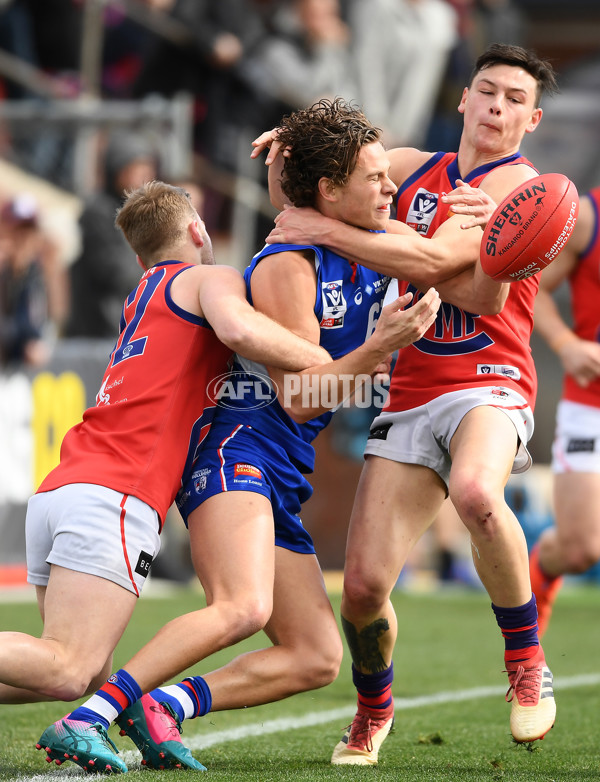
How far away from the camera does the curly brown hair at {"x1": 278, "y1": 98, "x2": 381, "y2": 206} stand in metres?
3.91

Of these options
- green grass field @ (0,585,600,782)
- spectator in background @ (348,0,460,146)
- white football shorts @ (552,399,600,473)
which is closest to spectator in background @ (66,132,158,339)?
green grass field @ (0,585,600,782)

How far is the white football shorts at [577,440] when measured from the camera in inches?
243

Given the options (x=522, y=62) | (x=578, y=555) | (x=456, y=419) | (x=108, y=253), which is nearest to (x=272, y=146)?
(x=522, y=62)

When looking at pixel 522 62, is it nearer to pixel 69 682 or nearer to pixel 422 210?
pixel 422 210

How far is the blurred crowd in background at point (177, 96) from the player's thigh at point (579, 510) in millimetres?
4738

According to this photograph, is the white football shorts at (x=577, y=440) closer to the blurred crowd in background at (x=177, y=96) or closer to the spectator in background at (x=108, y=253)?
the blurred crowd in background at (x=177, y=96)

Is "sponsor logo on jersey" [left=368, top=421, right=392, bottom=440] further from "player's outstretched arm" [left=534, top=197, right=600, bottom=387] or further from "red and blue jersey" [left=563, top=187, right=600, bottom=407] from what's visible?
"red and blue jersey" [left=563, top=187, right=600, bottom=407]

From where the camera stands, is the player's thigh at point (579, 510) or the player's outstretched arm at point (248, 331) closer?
the player's outstretched arm at point (248, 331)

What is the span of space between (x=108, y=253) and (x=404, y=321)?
24.8 feet

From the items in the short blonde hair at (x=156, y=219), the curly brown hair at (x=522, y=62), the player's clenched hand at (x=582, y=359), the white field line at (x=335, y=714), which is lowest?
the white field line at (x=335, y=714)

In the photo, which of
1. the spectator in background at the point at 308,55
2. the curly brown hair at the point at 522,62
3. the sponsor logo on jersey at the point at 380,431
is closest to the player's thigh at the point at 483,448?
the sponsor logo on jersey at the point at 380,431

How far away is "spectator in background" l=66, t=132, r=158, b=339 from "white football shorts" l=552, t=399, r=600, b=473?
556cm

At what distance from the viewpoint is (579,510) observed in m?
6.08

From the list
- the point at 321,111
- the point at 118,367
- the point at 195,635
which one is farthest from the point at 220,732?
the point at 321,111
